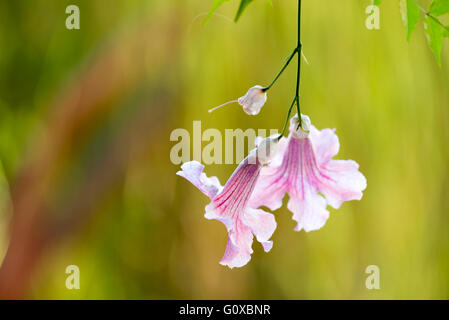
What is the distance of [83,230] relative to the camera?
→ 46.9 inches

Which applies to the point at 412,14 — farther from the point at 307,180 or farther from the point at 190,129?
the point at 190,129

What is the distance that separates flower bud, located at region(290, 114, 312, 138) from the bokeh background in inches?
28.7

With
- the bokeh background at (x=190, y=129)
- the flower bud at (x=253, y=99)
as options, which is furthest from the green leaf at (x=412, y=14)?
the bokeh background at (x=190, y=129)

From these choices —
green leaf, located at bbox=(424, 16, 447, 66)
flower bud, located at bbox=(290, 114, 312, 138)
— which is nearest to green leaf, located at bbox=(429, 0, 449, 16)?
green leaf, located at bbox=(424, 16, 447, 66)

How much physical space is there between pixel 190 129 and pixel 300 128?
2.58 feet

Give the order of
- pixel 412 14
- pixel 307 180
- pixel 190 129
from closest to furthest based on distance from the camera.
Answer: pixel 412 14
pixel 307 180
pixel 190 129

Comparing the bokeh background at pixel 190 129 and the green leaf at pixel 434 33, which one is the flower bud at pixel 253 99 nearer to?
the green leaf at pixel 434 33

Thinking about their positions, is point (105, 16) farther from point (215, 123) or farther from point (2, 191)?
point (2, 191)

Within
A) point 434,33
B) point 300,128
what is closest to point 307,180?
point 300,128

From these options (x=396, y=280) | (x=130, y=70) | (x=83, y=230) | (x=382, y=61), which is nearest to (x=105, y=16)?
(x=130, y=70)

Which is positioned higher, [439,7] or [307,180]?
[439,7]

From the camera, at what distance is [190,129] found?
1177mm

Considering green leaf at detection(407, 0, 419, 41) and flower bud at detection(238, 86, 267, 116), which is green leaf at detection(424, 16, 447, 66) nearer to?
green leaf at detection(407, 0, 419, 41)

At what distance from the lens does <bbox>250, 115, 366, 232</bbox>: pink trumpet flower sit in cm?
42
